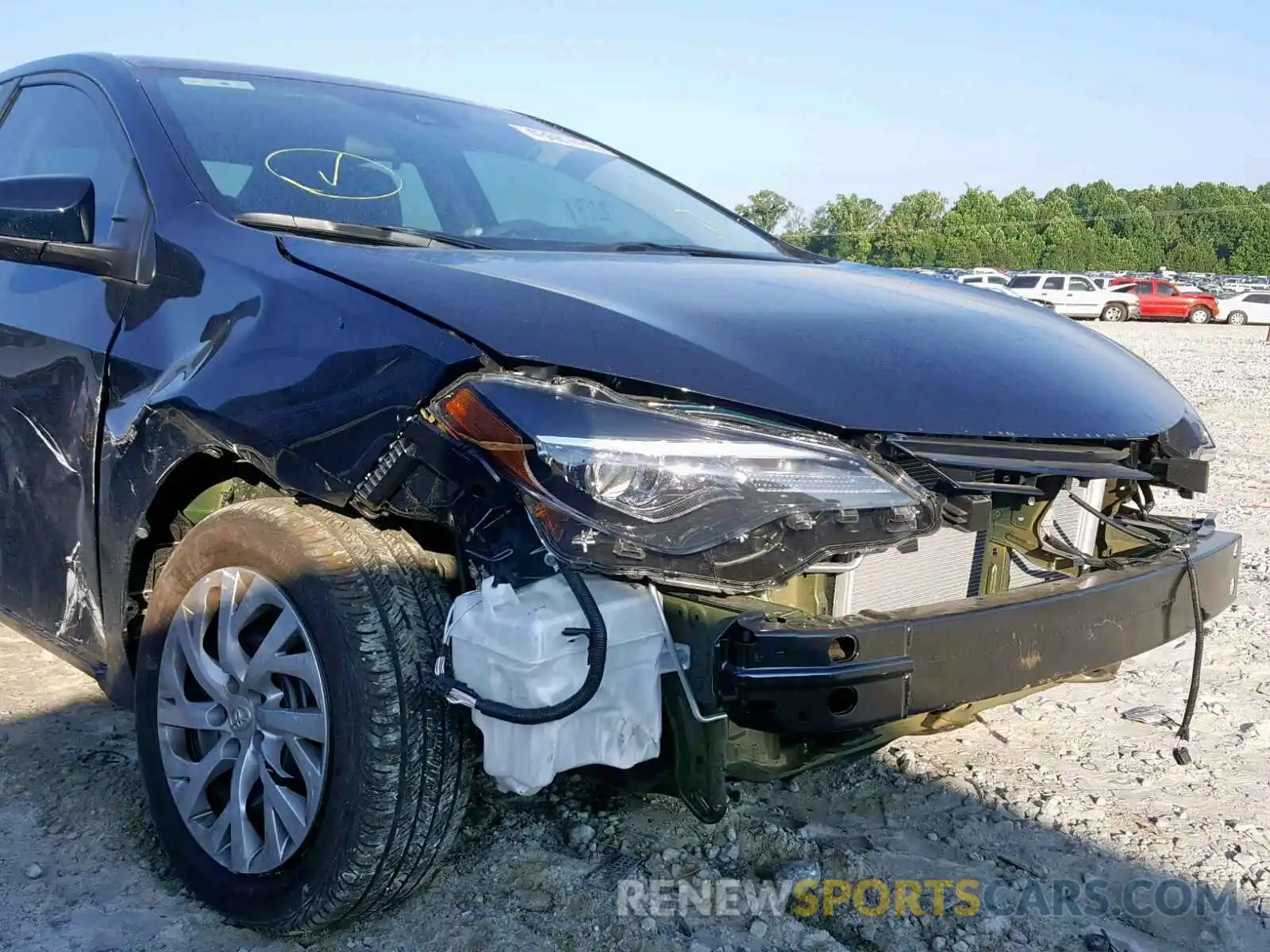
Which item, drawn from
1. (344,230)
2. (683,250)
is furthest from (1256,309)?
(344,230)

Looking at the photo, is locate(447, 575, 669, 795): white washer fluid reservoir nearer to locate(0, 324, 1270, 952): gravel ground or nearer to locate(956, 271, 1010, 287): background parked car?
locate(0, 324, 1270, 952): gravel ground

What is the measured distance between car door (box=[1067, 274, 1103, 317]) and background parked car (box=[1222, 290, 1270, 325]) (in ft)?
14.4

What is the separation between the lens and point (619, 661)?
165 centimetres

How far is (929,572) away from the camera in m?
2.10

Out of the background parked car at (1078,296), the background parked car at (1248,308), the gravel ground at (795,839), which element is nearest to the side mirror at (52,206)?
the gravel ground at (795,839)

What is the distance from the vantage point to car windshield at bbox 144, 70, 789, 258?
2.42m

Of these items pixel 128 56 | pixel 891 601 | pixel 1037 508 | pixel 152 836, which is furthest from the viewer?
pixel 128 56

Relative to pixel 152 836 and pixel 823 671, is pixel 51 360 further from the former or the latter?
pixel 823 671

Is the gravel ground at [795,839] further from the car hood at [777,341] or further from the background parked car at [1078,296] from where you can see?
the background parked car at [1078,296]

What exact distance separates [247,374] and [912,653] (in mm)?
1228

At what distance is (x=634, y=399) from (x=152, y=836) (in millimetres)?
1539

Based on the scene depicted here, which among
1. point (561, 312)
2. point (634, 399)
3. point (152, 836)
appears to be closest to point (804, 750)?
point (634, 399)

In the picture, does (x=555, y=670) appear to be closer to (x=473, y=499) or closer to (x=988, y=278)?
(x=473, y=499)

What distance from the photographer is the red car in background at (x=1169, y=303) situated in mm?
32594
